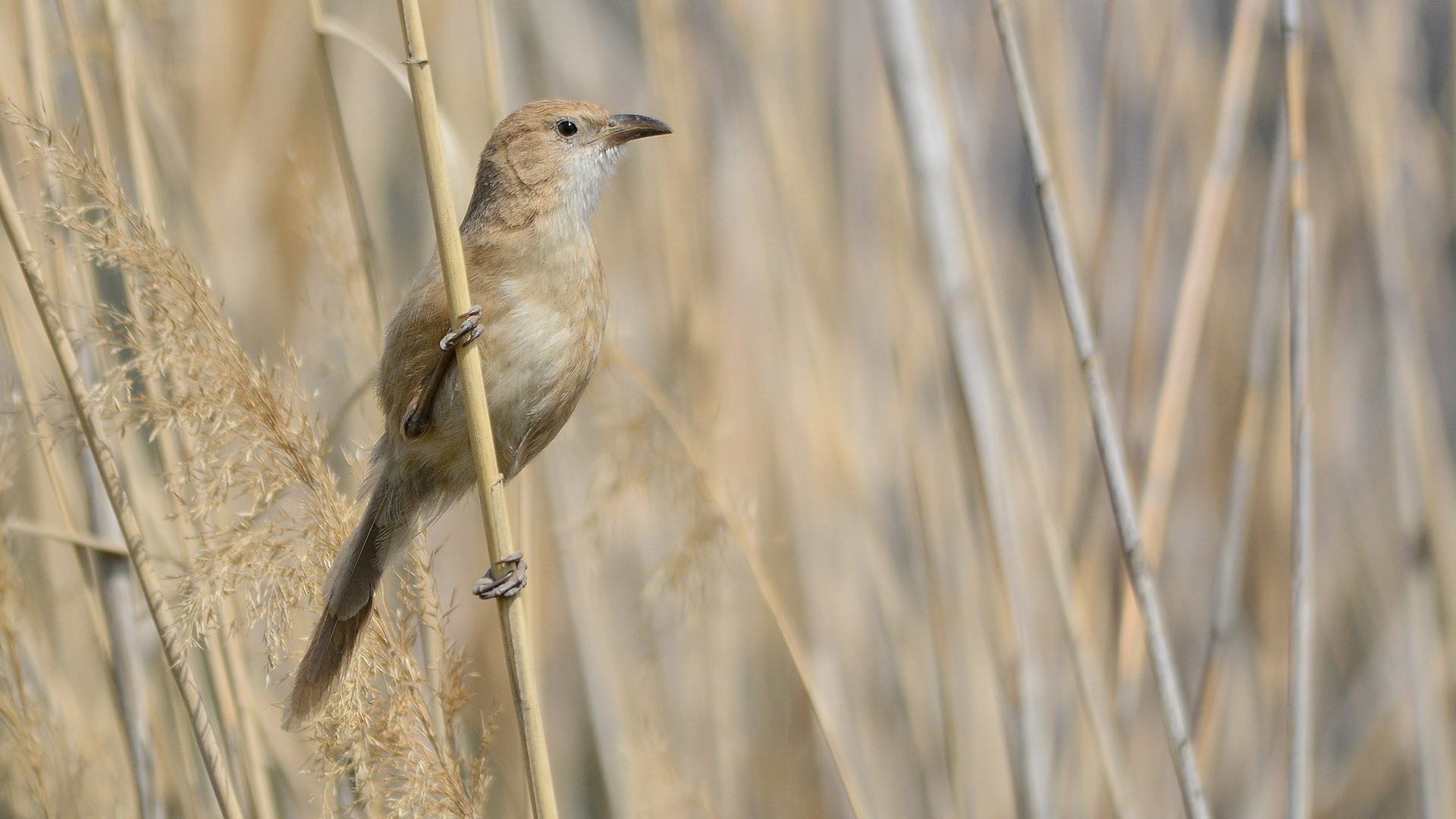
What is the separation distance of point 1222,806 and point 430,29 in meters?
2.76

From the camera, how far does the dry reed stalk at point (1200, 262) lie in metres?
1.82

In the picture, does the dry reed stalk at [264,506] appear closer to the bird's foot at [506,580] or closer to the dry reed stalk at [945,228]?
the bird's foot at [506,580]

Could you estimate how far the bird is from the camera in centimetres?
150

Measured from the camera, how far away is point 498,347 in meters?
1.51

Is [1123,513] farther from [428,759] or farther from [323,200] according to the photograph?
[323,200]

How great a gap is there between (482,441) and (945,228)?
2.66 ft

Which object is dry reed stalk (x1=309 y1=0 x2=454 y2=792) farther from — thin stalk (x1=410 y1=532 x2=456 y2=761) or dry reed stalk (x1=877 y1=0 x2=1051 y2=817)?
dry reed stalk (x1=877 y1=0 x2=1051 y2=817)

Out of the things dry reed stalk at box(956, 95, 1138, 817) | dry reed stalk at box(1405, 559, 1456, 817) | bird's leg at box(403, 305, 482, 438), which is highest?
bird's leg at box(403, 305, 482, 438)

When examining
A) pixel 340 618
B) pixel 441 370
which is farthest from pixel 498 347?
pixel 340 618

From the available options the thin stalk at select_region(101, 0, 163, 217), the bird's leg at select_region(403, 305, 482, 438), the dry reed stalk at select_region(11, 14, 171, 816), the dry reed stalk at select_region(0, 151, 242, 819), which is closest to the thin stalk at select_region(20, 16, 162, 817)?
the dry reed stalk at select_region(11, 14, 171, 816)

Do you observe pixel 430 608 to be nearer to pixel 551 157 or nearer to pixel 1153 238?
pixel 551 157

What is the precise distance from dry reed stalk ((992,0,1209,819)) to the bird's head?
0.54 metres

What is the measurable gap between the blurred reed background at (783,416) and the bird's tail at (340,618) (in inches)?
3.1

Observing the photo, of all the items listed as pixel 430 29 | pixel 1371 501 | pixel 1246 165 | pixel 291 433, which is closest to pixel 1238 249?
pixel 1246 165
